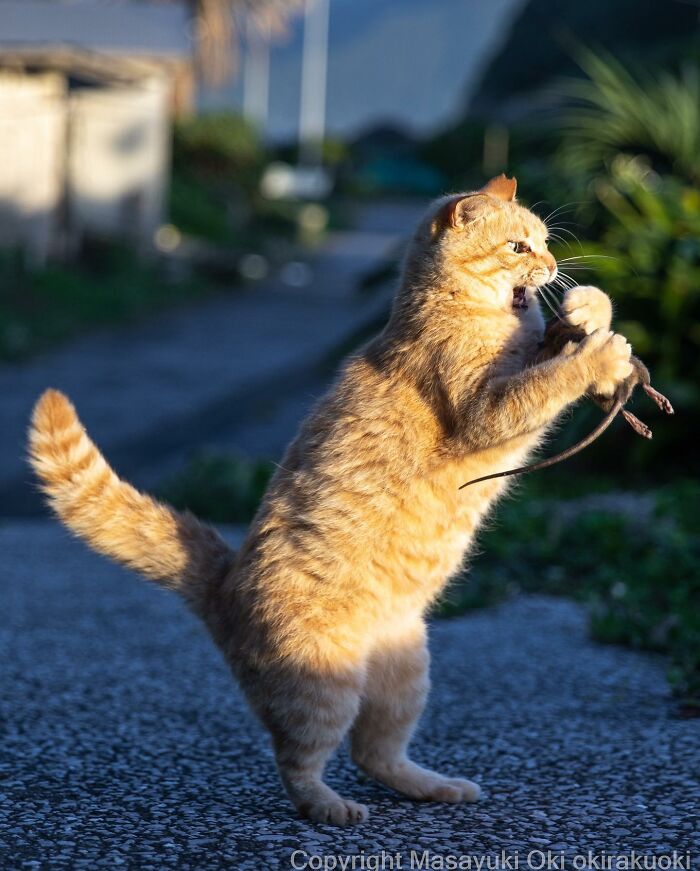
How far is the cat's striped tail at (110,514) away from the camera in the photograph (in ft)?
11.6

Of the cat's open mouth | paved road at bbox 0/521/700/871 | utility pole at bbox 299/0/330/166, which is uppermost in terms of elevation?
the cat's open mouth

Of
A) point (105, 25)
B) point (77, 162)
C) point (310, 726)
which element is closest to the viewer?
point (310, 726)

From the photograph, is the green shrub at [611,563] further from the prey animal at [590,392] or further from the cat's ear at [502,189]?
the cat's ear at [502,189]

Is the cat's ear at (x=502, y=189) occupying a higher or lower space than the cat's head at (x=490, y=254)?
higher

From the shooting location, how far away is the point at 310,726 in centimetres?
329

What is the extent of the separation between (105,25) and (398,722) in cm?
1583

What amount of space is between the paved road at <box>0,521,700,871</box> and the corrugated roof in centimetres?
1287

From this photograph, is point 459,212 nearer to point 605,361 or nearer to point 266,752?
point 605,361

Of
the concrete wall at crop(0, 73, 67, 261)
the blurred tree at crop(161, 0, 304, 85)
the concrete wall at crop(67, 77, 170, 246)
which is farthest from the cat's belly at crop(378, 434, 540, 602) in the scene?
the blurred tree at crop(161, 0, 304, 85)

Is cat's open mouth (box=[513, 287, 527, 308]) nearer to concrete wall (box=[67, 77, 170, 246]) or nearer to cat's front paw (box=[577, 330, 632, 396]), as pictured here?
cat's front paw (box=[577, 330, 632, 396])

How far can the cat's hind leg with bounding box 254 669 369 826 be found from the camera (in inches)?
130

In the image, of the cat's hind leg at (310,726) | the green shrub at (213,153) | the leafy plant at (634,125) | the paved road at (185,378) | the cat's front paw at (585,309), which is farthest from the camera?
the green shrub at (213,153)

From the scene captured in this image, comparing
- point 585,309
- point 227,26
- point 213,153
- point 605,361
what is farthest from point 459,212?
point 213,153

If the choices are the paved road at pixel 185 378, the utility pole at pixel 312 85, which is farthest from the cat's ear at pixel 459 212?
the utility pole at pixel 312 85
